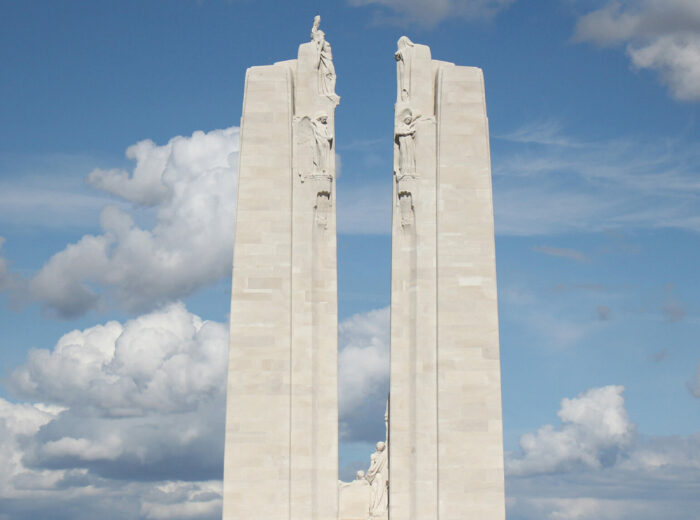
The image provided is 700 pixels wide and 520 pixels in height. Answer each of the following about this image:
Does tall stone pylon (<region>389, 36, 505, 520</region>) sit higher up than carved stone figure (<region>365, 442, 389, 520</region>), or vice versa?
tall stone pylon (<region>389, 36, 505, 520</region>)

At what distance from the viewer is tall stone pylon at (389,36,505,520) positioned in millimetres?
31375

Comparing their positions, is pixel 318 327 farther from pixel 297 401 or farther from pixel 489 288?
pixel 489 288

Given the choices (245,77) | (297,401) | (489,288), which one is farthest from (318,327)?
(245,77)

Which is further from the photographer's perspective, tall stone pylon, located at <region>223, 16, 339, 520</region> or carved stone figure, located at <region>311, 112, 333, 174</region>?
carved stone figure, located at <region>311, 112, 333, 174</region>

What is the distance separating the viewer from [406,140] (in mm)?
32625

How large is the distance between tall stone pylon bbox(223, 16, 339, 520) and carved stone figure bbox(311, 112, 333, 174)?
0.07 feet

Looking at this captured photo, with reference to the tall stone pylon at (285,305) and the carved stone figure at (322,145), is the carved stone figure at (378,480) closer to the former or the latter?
the tall stone pylon at (285,305)

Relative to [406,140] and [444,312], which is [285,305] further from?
[406,140]

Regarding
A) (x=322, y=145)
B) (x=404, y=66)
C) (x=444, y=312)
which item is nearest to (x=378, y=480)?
(x=444, y=312)

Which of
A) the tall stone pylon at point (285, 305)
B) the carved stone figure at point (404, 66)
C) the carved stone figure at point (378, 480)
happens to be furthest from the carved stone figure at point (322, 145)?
the carved stone figure at point (378, 480)

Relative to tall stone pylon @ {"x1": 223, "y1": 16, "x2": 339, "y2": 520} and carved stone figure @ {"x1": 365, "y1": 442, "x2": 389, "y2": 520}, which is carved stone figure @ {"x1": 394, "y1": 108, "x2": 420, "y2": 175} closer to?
tall stone pylon @ {"x1": 223, "y1": 16, "x2": 339, "y2": 520}

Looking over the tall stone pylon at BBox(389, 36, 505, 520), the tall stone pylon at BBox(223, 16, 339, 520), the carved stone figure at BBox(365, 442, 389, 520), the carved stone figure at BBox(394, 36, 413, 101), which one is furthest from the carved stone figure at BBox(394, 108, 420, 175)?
the carved stone figure at BBox(365, 442, 389, 520)

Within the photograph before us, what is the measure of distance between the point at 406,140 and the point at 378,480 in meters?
7.18

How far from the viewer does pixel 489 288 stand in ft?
105
